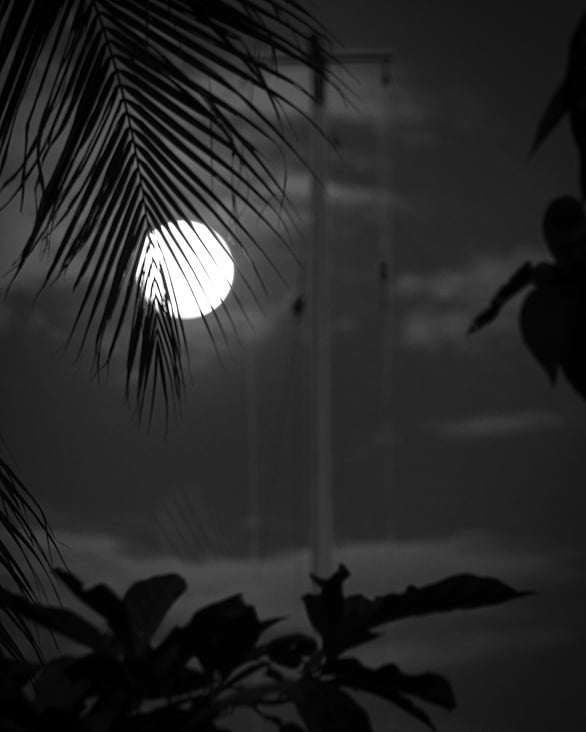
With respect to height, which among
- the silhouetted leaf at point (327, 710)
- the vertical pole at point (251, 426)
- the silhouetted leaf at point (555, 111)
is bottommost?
the silhouetted leaf at point (327, 710)

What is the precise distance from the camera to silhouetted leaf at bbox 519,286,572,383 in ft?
1.25

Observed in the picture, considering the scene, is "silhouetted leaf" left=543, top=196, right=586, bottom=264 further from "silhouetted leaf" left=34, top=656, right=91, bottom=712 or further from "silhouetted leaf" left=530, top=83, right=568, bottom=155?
"silhouetted leaf" left=34, top=656, right=91, bottom=712

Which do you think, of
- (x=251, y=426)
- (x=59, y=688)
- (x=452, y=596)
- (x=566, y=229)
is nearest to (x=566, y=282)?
(x=566, y=229)

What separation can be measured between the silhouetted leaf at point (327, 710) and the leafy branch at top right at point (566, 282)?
0.55 ft

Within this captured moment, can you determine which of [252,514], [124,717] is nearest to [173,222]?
[124,717]

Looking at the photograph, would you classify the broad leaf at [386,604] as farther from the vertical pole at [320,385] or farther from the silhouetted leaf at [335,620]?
the vertical pole at [320,385]

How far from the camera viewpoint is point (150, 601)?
0.52 metres

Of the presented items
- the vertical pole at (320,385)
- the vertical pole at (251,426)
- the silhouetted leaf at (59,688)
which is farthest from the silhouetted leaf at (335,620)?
the vertical pole at (251,426)

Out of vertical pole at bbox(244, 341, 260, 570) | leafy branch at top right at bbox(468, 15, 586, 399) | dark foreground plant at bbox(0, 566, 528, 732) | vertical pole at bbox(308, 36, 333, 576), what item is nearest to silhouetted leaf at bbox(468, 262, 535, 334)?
leafy branch at top right at bbox(468, 15, 586, 399)

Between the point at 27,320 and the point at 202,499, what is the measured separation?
722mm

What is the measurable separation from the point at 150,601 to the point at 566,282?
9.6 inches

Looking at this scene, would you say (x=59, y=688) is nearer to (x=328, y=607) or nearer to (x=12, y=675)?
(x=12, y=675)

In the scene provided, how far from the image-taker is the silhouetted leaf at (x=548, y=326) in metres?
0.38

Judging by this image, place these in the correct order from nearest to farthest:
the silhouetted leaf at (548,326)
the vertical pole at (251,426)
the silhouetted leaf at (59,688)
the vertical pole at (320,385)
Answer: the silhouetted leaf at (548,326)
the silhouetted leaf at (59,688)
the vertical pole at (320,385)
the vertical pole at (251,426)
